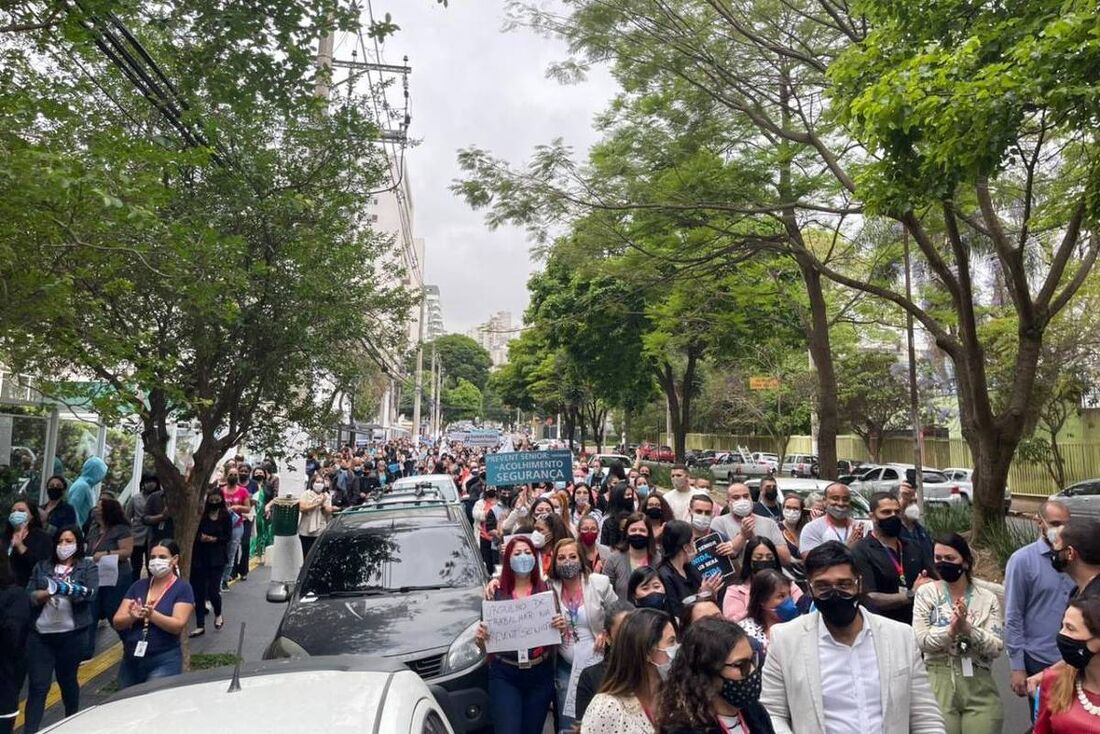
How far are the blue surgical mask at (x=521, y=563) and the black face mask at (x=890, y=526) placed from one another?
2546 millimetres

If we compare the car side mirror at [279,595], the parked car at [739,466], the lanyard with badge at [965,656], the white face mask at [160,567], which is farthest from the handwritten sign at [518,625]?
Answer: the parked car at [739,466]

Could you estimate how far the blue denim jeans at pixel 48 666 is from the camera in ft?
18.3

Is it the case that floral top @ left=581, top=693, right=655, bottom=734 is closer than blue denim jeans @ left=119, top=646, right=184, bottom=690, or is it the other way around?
floral top @ left=581, top=693, right=655, bottom=734

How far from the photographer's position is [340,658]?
2965mm

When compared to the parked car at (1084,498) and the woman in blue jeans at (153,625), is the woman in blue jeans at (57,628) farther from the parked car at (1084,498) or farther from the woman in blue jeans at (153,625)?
the parked car at (1084,498)

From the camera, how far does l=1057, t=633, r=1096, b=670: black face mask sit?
297 cm

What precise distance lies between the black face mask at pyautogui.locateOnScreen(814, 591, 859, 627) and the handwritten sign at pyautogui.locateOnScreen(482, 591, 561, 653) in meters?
2.05

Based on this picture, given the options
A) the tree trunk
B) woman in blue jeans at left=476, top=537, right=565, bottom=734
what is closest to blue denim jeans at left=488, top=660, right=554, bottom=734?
woman in blue jeans at left=476, top=537, right=565, bottom=734

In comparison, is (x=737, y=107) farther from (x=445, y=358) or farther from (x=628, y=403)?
(x=445, y=358)

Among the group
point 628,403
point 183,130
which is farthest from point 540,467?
point 628,403

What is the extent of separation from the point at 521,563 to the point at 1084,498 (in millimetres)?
19666

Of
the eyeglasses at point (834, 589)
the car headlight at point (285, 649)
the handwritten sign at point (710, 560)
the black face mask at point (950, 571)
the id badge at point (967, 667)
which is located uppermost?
the eyeglasses at point (834, 589)

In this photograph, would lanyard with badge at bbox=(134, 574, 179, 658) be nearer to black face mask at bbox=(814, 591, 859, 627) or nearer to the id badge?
black face mask at bbox=(814, 591, 859, 627)

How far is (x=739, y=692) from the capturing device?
2916mm
